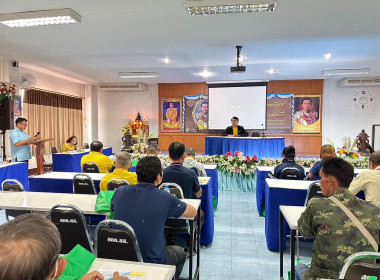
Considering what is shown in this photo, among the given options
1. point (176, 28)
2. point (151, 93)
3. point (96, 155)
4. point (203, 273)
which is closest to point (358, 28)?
point (176, 28)

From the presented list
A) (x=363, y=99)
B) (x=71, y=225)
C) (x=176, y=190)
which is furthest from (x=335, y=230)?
(x=363, y=99)

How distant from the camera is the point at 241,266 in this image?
8.96ft

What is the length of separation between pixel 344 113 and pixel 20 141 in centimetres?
1056

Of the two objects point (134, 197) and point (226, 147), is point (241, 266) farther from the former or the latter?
point (226, 147)

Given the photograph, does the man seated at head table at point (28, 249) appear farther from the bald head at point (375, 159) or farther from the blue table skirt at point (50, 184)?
the blue table skirt at point (50, 184)

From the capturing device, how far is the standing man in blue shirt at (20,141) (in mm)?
5000

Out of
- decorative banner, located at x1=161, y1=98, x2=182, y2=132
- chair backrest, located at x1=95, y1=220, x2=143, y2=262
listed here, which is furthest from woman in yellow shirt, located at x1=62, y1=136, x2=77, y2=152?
chair backrest, located at x1=95, y1=220, x2=143, y2=262

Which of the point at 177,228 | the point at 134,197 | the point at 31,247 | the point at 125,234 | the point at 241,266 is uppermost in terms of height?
the point at 31,247

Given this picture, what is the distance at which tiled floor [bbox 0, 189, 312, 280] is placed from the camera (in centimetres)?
260

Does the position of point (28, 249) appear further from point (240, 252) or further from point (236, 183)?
point (236, 183)

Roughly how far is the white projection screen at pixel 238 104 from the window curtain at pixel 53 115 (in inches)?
213

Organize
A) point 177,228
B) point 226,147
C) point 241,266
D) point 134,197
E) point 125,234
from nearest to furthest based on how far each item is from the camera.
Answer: point 125,234 < point 134,197 < point 177,228 < point 241,266 < point 226,147

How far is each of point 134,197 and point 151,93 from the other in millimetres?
9887

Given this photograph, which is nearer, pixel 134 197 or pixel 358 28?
pixel 134 197
